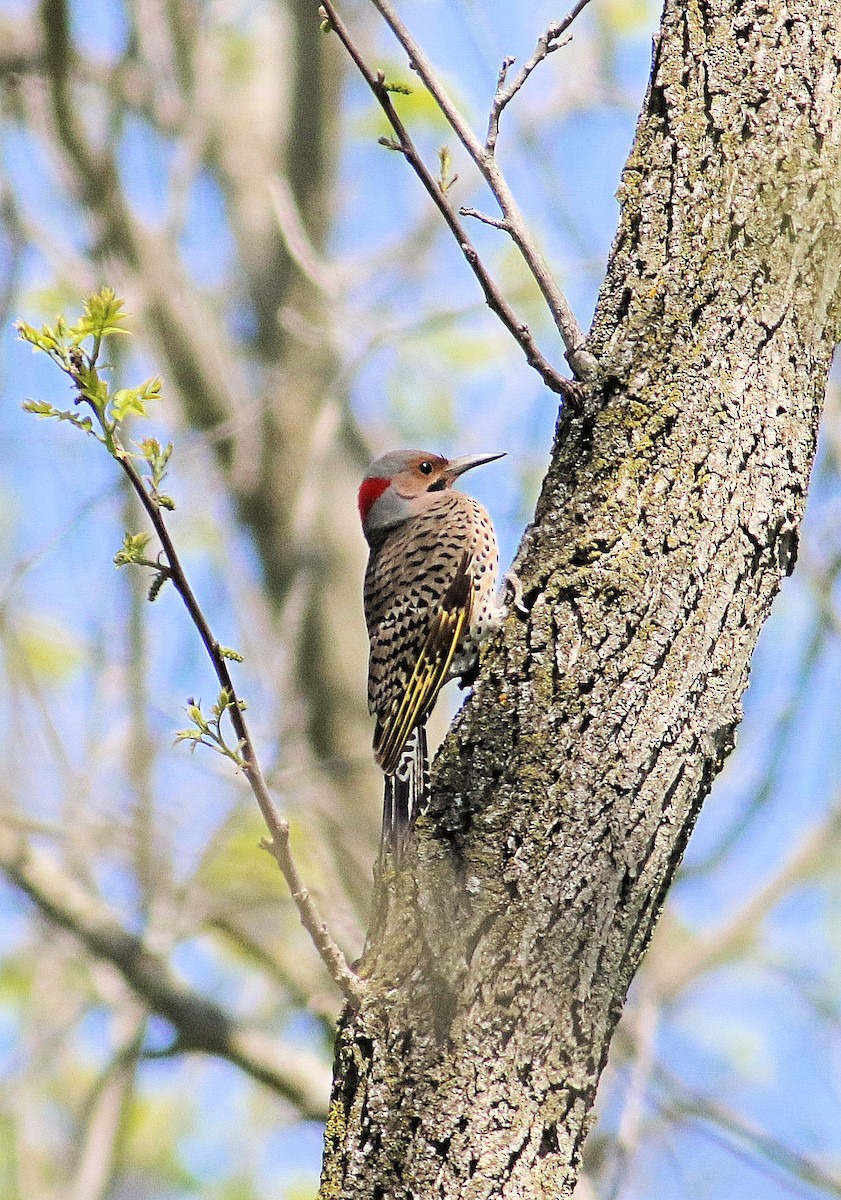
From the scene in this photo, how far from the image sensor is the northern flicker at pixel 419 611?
3869mm

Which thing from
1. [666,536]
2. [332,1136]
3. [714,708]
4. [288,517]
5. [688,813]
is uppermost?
[288,517]

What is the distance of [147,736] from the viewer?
276 inches

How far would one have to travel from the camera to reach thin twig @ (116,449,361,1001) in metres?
2.03

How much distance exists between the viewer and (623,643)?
237cm

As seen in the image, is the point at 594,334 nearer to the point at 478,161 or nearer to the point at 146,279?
the point at 478,161

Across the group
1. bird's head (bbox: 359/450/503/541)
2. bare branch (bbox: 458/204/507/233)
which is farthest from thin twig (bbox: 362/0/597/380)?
bird's head (bbox: 359/450/503/541)

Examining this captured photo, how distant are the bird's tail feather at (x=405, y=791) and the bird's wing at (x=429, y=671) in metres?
0.05

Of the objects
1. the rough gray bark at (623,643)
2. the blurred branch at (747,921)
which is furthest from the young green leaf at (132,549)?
the blurred branch at (747,921)

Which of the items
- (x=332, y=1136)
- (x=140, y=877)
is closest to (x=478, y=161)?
(x=332, y=1136)

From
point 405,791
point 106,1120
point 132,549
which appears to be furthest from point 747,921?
point 132,549

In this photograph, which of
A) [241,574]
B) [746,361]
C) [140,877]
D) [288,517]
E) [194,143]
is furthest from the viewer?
[288,517]

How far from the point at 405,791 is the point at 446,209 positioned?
1697 mm

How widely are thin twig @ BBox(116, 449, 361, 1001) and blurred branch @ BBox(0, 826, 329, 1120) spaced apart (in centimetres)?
330

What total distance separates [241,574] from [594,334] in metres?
5.45
